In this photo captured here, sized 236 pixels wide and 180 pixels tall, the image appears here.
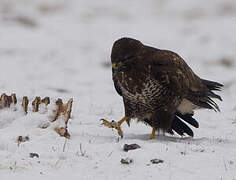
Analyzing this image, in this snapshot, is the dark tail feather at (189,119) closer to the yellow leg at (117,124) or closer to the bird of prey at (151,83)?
the bird of prey at (151,83)

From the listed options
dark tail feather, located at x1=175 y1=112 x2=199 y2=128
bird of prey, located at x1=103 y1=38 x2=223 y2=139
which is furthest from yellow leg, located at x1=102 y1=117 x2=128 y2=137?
dark tail feather, located at x1=175 y1=112 x2=199 y2=128

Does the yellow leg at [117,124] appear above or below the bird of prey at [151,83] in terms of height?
below

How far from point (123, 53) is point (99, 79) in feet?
26.1

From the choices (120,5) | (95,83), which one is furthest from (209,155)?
(120,5)

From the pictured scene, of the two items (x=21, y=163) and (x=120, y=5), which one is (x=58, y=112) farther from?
(x=120, y=5)

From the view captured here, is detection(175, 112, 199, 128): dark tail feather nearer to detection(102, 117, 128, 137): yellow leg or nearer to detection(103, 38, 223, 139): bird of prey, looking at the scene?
detection(103, 38, 223, 139): bird of prey

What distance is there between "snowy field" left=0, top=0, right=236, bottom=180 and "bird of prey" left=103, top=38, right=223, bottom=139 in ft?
1.06

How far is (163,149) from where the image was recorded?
18.2 feet

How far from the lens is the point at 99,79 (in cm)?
1398

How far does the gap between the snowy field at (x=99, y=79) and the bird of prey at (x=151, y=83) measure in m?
0.32

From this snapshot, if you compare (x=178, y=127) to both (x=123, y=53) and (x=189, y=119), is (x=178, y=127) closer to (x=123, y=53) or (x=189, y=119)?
(x=189, y=119)

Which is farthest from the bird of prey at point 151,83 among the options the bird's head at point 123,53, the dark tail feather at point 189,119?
the dark tail feather at point 189,119

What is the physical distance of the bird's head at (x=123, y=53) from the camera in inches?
237

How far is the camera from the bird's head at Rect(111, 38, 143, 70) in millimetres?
6023
